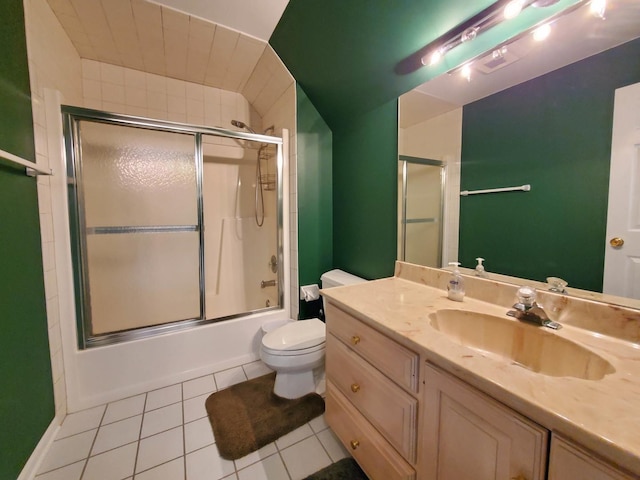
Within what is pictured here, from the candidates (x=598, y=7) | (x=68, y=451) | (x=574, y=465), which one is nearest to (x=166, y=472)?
(x=68, y=451)

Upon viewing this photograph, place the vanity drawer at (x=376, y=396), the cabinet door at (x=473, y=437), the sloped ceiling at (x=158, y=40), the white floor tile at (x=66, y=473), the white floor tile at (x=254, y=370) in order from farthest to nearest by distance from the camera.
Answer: the white floor tile at (x=254, y=370), the sloped ceiling at (x=158, y=40), the white floor tile at (x=66, y=473), the vanity drawer at (x=376, y=396), the cabinet door at (x=473, y=437)

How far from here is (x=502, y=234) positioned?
42.2 inches

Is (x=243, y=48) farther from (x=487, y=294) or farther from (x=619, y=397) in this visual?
(x=619, y=397)

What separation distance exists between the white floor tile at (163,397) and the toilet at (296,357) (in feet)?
2.09

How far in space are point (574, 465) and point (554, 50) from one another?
1221 millimetres

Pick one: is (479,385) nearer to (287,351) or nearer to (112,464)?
(287,351)

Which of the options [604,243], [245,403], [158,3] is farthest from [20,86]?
[604,243]

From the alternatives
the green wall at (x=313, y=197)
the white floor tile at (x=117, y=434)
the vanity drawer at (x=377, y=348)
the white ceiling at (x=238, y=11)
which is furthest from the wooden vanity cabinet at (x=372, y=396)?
the white ceiling at (x=238, y=11)

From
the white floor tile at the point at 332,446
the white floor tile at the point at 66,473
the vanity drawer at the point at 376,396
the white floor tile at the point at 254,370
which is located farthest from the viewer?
the white floor tile at the point at 254,370

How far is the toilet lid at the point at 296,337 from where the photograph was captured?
4.94 feet

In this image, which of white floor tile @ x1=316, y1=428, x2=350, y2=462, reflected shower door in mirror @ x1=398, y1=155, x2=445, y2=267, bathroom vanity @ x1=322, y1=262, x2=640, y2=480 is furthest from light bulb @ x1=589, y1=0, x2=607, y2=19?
white floor tile @ x1=316, y1=428, x2=350, y2=462

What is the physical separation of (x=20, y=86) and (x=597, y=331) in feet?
8.26

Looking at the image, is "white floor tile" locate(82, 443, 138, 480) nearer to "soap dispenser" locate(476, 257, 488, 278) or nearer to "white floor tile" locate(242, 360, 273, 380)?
"white floor tile" locate(242, 360, 273, 380)

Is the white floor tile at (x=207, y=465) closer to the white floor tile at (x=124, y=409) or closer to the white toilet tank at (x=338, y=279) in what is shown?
the white floor tile at (x=124, y=409)
